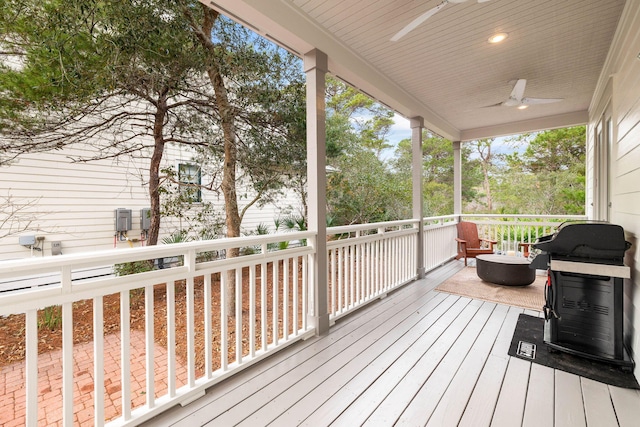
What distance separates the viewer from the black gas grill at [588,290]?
6.81ft

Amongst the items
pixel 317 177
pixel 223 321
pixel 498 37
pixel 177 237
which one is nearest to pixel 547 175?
pixel 498 37

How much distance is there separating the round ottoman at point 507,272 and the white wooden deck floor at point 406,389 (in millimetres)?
1691

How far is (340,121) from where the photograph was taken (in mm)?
5922

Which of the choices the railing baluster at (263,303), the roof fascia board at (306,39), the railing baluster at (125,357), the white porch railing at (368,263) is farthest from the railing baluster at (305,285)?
the roof fascia board at (306,39)

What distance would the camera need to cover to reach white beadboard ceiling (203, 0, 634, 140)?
2.27 m

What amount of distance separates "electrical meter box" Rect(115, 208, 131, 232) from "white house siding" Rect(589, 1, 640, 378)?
5102 mm

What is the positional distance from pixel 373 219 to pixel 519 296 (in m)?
3.68

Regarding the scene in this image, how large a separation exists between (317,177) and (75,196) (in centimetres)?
297

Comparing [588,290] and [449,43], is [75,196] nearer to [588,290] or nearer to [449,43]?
[449,43]

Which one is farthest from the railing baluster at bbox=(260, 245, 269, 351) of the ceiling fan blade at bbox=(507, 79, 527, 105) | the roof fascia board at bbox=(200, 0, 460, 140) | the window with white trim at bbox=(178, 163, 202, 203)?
the ceiling fan blade at bbox=(507, 79, 527, 105)

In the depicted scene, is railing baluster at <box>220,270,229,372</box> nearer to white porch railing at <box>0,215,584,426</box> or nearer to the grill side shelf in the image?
white porch railing at <box>0,215,584,426</box>

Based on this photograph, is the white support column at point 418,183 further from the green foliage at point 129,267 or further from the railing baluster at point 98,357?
the railing baluster at point 98,357

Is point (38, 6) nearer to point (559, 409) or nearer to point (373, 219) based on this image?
point (559, 409)

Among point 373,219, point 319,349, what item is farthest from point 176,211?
point 373,219
